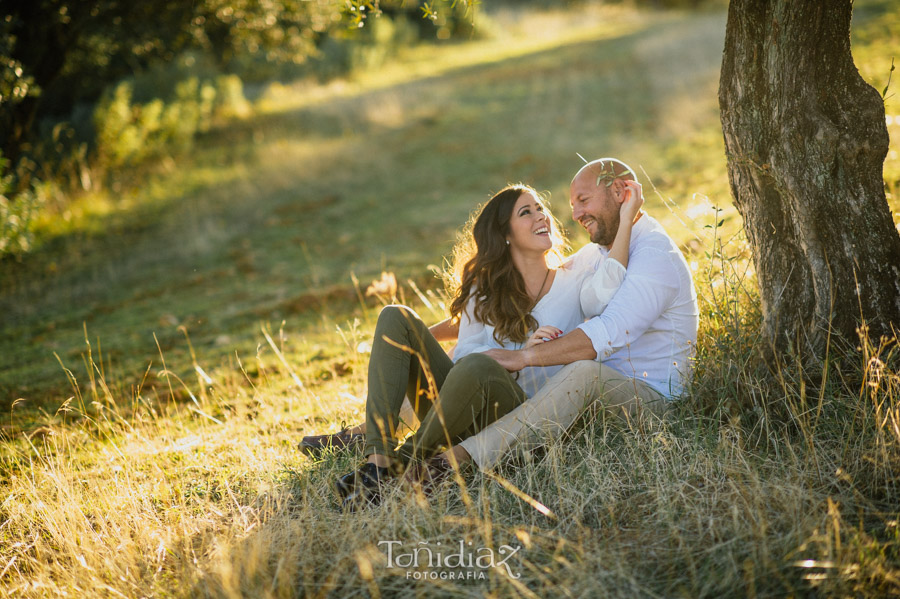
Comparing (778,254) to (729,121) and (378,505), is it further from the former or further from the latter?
(378,505)

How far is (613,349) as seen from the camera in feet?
11.6

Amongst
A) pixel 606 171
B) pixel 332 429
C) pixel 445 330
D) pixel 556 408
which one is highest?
pixel 606 171

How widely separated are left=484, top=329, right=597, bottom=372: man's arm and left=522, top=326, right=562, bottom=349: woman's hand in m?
0.08

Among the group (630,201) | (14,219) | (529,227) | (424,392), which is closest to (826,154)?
(630,201)

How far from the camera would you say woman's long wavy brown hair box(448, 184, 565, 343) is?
13.1ft

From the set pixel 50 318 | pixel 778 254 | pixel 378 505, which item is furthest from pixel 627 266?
pixel 50 318

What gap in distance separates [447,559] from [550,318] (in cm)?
161

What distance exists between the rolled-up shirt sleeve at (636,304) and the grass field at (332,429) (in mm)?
401

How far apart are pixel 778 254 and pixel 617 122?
1064cm

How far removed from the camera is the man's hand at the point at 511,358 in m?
3.57

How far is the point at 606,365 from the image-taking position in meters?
3.62

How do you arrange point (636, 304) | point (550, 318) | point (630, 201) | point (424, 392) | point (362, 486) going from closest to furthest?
point (362, 486) → point (636, 304) → point (424, 392) → point (630, 201) → point (550, 318)

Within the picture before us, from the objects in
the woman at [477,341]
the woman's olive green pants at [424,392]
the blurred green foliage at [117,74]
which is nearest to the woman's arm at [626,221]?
the woman at [477,341]

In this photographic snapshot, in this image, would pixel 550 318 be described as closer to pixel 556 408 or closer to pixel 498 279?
pixel 498 279
